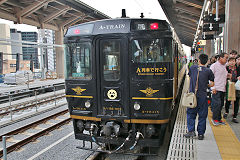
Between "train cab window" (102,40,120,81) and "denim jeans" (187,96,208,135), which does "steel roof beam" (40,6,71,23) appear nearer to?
"train cab window" (102,40,120,81)

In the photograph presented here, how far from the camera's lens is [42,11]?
2228 cm

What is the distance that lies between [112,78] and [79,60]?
819mm

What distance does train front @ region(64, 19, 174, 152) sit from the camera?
14.1 ft

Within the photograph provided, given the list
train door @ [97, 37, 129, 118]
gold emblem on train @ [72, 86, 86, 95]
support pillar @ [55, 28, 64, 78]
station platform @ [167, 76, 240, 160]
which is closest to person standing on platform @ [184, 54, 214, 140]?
station platform @ [167, 76, 240, 160]

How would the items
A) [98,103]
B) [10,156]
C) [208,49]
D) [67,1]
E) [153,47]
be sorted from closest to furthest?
[153,47] < [98,103] < [10,156] < [67,1] < [208,49]

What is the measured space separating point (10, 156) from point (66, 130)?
6.83 feet

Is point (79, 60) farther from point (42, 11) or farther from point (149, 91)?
point (42, 11)

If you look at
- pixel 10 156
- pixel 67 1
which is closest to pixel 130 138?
pixel 10 156

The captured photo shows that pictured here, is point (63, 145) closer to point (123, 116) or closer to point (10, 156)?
point (10, 156)

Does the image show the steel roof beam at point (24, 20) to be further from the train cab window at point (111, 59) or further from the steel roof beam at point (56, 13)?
the train cab window at point (111, 59)

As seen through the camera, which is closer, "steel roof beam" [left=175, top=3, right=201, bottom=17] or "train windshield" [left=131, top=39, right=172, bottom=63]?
"train windshield" [left=131, top=39, right=172, bottom=63]

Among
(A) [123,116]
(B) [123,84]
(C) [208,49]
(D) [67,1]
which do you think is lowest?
(A) [123,116]

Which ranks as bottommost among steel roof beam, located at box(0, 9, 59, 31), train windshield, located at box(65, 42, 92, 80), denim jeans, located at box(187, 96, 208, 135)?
denim jeans, located at box(187, 96, 208, 135)

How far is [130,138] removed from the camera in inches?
176
